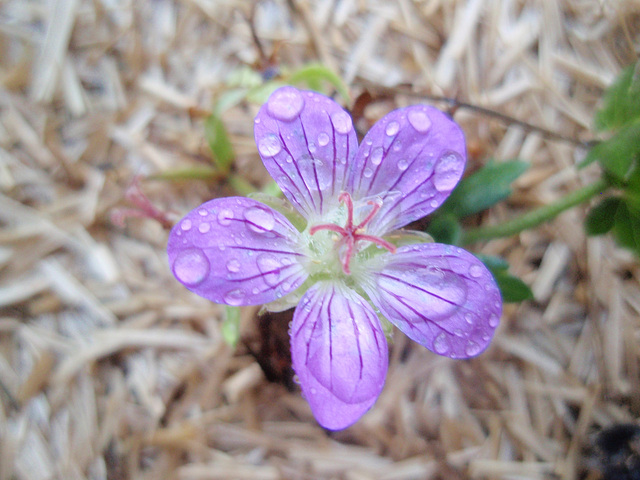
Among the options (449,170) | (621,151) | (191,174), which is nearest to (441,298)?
(449,170)

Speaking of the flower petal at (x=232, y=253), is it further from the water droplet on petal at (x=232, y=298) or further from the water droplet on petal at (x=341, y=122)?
the water droplet on petal at (x=341, y=122)

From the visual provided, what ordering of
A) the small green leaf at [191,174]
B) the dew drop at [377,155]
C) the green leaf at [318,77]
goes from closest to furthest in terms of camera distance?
the dew drop at [377,155] < the green leaf at [318,77] < the small green leaf at [191,174]

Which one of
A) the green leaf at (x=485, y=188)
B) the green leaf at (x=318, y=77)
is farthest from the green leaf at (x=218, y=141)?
the green leaf at (x=485, y=188)

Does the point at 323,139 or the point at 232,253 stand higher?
the point at 323,139

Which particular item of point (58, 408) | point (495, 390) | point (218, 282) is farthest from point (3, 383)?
point (495, 390)

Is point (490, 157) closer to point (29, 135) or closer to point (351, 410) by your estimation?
point (351, 410)

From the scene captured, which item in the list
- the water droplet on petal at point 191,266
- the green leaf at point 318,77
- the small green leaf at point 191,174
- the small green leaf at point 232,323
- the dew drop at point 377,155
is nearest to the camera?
the water droplet on petal at point 191,266

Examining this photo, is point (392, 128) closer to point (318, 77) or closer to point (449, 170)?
point (449, 170)
